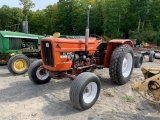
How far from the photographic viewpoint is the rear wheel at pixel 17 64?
7.09 meters

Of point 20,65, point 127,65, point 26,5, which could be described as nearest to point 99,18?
point 26,5

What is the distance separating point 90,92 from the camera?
4457 mm

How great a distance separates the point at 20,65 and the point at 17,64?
113 millimetres

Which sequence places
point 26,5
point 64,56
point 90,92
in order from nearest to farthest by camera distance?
point 90,92 < point 64,56 < point 26,5

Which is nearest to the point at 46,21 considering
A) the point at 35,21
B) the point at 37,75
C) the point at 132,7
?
the point at 35,21

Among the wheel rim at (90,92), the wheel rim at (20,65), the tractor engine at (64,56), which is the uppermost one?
the tractor engine at (64,56)

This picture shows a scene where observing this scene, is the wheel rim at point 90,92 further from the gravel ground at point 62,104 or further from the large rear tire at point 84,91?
the gravel ground at point 62,104

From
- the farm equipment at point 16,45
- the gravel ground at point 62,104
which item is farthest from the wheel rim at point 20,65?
the gravel ground at point 62,104

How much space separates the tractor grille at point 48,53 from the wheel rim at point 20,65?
2.47m

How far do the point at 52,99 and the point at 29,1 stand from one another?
41056mm

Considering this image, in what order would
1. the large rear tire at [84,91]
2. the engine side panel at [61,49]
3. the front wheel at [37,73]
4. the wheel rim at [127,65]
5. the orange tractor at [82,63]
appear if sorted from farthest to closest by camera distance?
the wheel rim at [127,65]
the front wheel at [37,73]
the engine side panel at [61,49]
the orange tractor at [82,63]
the large rear tire at [84,91]

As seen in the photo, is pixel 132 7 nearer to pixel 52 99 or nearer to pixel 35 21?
pixel 35 21

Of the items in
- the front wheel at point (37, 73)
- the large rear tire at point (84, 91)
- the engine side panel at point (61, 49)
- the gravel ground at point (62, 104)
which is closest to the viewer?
the gravel ground at point (62, 104)

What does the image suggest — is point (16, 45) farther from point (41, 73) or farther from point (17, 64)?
point (41, 73)
